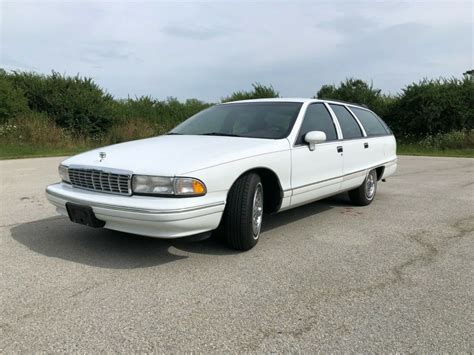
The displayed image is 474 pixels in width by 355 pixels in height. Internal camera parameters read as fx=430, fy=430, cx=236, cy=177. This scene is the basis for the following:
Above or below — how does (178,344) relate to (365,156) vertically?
below

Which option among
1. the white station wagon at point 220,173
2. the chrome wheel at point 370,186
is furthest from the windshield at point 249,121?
the chrome wheel at point 370,186

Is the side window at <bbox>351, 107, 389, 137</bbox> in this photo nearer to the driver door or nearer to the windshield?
the driver door

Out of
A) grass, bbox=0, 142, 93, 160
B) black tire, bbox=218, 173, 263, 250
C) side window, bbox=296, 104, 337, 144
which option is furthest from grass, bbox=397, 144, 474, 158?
black tire, bbox=218, 173, 263, 250

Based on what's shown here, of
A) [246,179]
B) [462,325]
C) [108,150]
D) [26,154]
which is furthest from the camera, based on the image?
[26,154]

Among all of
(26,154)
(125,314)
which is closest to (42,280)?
(125,314)

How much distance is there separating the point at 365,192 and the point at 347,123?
43.0 inches

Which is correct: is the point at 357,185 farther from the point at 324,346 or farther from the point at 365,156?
the point at 324,346

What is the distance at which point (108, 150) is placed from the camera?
4211 mm

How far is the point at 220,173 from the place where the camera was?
11.9ft

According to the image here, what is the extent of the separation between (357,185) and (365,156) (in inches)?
16.9

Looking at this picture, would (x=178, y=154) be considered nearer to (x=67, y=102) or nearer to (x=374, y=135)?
(x=374, y=135)

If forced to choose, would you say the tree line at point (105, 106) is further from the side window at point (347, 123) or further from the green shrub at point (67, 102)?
the side window at point (347, 123)

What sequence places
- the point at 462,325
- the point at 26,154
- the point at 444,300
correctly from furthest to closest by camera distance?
the point at 26,154 → the point at 444,300 → the point at 462,325

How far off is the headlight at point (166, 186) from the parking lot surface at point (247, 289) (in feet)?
2.14
